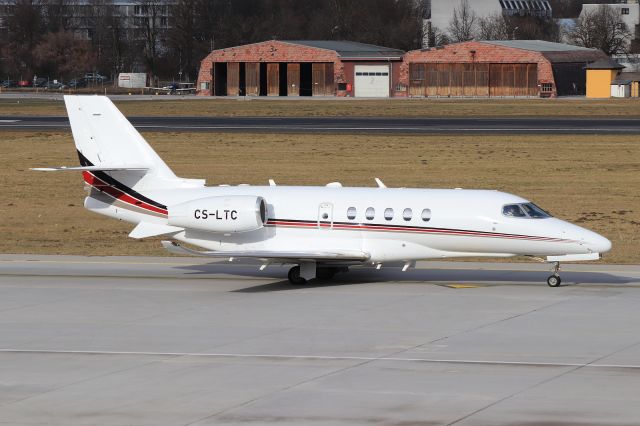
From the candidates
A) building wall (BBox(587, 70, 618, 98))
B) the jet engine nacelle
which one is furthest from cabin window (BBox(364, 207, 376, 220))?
building wall (BBox(587, 70, 618, 98))

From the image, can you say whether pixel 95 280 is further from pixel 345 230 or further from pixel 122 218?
pixel 345 230

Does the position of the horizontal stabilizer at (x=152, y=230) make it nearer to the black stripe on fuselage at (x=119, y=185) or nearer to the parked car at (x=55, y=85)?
the black stripe on fuselage at (x=119, y=185)

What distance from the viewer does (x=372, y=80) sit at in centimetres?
13700

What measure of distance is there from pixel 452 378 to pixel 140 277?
14.4 metres

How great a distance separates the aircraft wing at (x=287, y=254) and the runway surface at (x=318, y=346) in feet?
3.01

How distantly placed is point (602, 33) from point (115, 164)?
14426cm

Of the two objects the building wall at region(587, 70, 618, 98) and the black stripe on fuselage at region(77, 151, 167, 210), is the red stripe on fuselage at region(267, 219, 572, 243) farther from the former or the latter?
the building wall at region(587, 70, 618, 98)

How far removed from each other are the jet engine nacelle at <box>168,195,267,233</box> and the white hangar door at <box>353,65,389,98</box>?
105774mm

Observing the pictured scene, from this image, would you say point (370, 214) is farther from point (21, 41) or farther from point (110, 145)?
point (21, 41)

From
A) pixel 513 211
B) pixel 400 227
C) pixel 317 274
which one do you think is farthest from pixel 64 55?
pixel 513 211

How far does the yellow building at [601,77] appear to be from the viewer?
417 feet

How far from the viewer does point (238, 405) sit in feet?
65.4

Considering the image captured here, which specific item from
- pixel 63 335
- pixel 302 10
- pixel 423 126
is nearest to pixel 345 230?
pixel 63 335

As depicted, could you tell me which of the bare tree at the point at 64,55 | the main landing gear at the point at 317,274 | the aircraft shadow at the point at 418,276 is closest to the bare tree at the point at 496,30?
the bare tree at the point at 64,55
